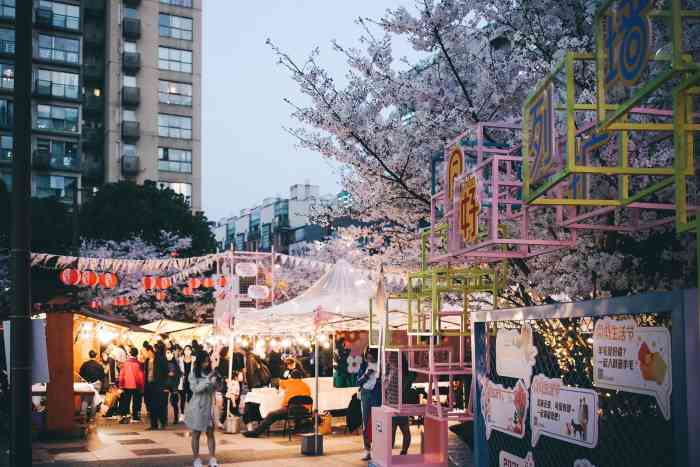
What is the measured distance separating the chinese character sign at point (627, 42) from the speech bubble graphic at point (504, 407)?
227cm

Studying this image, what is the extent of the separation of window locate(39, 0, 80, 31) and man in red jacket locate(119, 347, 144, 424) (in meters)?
44.4

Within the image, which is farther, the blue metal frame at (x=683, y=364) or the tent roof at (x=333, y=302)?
the tent roof at (x=333, y=302)

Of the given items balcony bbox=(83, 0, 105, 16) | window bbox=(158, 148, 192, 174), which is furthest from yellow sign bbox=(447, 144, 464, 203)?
balcony bbox=(83, 0, 105, 16)

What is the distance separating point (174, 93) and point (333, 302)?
2018 inches

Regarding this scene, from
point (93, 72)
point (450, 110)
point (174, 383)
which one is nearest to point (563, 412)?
point (450, 110)

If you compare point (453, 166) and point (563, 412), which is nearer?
point (563, 412)

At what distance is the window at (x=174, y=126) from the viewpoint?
62.5m

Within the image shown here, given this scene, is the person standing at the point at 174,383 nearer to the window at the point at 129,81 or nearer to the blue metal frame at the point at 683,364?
the blue metal frame at the point at 683,364

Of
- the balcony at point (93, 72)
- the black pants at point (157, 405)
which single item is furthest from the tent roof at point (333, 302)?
the balcony at point (93, 72)

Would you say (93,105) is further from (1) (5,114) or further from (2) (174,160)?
(1) (5,114)

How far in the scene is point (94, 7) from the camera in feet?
201

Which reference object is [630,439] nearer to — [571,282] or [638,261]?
[638,261]

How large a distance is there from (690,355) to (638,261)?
4.24 metres

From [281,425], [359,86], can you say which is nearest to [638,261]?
[359,86]
